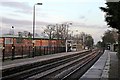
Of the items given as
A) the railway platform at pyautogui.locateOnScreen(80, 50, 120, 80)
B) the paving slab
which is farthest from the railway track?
the railway platform at pyautogui.locateOnScreen(80, 50, 120, 80)

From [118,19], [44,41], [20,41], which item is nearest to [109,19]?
[118,19]

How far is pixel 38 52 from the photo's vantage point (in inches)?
2623

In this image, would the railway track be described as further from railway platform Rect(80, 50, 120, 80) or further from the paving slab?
railway platform Rect(80, 50, 120, 80)

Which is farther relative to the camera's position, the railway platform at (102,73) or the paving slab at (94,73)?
the paving slab at (94,73)

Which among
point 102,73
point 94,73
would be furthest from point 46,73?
point 102,73

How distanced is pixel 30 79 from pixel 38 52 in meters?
46.1

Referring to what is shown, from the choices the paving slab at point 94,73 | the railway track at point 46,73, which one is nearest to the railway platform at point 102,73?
the paving slab at point 94,73

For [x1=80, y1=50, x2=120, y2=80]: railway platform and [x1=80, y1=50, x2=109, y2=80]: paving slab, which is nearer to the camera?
[x1=80, y1=50, x2=120, y2=80]: railway platform

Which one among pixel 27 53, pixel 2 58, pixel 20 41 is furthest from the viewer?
pixel 20 41

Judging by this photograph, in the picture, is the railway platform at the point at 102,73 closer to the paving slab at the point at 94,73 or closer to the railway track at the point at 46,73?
the paving slab at the point at 94,73

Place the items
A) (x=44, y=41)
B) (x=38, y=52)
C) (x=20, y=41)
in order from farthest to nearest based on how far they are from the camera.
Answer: (x=44, y=41) → (x=20, y=41) → (x=38, y=52)

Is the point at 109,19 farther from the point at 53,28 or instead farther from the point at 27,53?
the point at 53,28

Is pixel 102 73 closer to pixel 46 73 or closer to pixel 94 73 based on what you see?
pixel 94 73

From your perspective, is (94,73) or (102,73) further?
(94,73)
